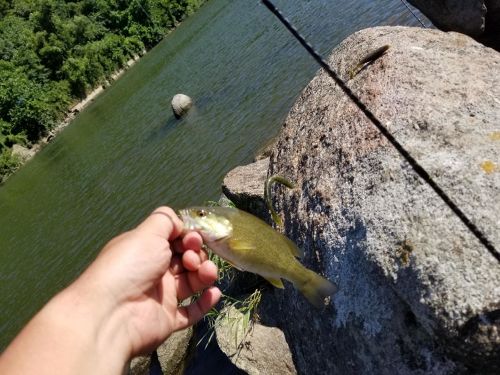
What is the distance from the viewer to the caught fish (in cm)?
354

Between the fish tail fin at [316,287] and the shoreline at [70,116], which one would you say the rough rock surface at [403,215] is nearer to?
the fish tail fin at [316,287]

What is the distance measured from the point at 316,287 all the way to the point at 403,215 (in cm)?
92

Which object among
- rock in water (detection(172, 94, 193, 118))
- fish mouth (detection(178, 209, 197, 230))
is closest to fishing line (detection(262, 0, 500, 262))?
fish mouth (detection(178, 209, 197, 230))

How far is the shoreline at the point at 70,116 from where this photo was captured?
42.8 m

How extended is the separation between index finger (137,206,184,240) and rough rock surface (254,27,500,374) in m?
1.70

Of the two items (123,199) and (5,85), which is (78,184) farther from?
(5,85)

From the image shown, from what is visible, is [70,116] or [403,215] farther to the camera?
[70,116]

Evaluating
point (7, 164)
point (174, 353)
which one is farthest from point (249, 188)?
point (7, 164)

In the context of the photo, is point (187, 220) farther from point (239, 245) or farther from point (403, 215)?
point (403, 215)

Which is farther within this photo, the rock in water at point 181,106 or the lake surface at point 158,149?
the rock in water at point 181,106

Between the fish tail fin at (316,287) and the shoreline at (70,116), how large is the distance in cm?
4137

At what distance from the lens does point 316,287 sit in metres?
4.05

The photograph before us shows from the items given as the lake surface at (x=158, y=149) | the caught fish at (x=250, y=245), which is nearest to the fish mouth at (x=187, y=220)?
the caught fish at (x=250, y=245)

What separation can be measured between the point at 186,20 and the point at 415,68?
62.3 metres
